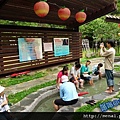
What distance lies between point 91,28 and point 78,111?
15.2 meters

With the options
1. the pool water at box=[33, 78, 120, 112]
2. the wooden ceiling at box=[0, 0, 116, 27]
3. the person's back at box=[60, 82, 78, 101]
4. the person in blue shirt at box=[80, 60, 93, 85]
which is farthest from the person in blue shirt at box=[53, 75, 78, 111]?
the person in blue shirt at box=[80, 60, 93, 85]

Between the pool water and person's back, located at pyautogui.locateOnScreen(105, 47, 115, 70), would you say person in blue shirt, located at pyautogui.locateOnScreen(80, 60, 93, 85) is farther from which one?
person's back, located at pyautogui.locateOnScreen(105, 47, 115, 70)

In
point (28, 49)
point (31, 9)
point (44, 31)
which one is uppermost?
point (31, 9)

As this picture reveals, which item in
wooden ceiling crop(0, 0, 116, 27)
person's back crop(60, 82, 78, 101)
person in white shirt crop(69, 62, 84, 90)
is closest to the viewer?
person's back crop(60, 82, 78, 101)

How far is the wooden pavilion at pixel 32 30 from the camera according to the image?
526cm

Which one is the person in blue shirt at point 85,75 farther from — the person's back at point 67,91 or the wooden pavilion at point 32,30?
the person's back at point 67,91

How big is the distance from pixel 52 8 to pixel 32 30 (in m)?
0.97

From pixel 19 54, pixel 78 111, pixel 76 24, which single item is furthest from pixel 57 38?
pixel 78 111

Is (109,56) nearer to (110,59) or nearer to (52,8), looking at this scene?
(110,59)

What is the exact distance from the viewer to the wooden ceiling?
5.07 m

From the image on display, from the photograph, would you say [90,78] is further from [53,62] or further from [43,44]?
[43,44]

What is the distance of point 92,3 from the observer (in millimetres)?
6430

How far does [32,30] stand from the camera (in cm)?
605

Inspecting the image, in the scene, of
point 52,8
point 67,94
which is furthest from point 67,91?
point 52,8
